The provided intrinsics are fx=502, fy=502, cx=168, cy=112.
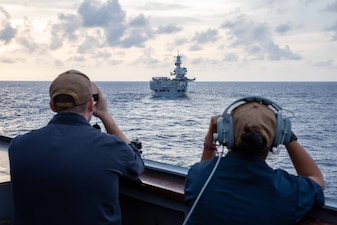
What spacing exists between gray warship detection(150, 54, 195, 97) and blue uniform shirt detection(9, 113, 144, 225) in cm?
6848

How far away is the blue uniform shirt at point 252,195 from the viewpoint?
1.44 m

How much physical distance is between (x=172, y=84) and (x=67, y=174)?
73.8m

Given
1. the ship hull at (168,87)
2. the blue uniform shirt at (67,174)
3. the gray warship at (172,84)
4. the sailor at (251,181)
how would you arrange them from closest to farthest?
the sailor at (251,181)
the blue uniform shirt at (67,174)
the gray warship at (172,84)
the ship hull at (168,87)

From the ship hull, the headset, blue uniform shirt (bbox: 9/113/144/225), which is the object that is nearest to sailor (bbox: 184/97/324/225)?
the headset

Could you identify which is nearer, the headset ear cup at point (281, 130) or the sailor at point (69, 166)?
the headset ear cup at point (281, 130)

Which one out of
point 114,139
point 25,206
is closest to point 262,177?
point 114,139

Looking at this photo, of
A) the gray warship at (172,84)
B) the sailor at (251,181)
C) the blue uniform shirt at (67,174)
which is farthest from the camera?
the gray warship at (172,84)

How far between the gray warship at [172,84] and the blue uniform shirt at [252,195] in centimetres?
6877

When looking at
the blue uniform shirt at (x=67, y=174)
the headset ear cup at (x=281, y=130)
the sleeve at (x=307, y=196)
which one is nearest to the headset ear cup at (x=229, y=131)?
the headset ear cup at (x=281, y=130)

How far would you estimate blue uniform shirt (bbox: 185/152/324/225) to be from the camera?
144 cm

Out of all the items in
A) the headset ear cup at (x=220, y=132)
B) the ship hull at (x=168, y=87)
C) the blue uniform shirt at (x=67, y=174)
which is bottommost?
the ship hull at (x=168, y=87)

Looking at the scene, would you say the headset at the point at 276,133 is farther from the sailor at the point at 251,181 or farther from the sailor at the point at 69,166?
the sailor at the point at 69,166

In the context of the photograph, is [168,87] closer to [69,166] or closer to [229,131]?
[69,166]

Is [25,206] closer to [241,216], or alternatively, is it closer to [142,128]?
[241,216]
